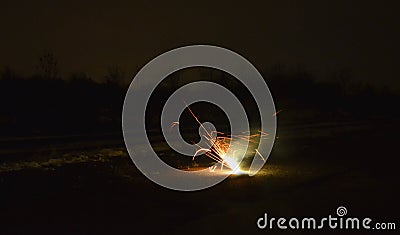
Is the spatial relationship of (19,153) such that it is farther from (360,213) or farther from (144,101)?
(144,101)

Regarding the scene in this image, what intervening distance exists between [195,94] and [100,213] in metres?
47.8

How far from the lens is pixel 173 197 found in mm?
12453

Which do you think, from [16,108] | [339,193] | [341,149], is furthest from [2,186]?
[16,108]

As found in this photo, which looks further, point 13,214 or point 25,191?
point 25,191

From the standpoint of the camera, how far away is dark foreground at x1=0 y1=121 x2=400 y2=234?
9688mm

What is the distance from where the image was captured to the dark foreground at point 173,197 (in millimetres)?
9688

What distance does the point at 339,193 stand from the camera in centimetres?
1306

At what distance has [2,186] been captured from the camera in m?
14.0

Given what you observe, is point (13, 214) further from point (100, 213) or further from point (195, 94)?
point (195, 94)

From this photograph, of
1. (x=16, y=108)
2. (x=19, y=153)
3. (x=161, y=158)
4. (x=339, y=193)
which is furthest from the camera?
(x=16, y=108)

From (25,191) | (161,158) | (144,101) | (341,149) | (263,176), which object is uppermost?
(144,101)

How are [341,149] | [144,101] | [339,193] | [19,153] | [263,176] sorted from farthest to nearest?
[144,101], [341,149], [19,153], [263,176], [339,193]

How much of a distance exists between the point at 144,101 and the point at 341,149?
106 feet

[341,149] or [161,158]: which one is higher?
[341,149]
